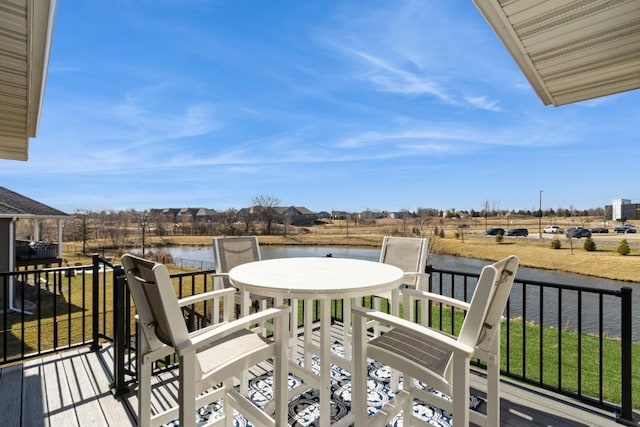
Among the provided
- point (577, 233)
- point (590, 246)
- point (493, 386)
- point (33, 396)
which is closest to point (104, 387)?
point (33, 396)

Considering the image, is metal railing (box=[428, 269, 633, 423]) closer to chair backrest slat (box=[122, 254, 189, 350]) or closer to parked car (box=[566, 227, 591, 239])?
chair backrest slat (box=[122, 254, 189, 350])

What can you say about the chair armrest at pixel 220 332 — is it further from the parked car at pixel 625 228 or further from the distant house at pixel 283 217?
the parked car at pixel 625 228

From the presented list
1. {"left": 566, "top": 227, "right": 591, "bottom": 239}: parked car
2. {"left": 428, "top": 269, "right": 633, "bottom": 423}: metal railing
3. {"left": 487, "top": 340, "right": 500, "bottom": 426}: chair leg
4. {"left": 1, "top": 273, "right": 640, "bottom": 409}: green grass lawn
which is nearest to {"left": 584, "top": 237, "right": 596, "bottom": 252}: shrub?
{"left": 566, "top": 227, "right": 591, "bottom": 239}: parked car

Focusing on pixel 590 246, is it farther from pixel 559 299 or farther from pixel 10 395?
pixel 10 395

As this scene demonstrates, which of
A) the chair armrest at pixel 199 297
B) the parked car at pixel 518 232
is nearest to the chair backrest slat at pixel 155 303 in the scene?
the chair armrest at pixel 199 297

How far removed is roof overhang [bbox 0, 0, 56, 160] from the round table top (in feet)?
6.02

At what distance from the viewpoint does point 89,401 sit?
7.14ft

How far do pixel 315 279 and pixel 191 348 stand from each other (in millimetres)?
815

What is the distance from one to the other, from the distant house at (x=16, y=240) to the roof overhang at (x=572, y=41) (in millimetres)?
12590

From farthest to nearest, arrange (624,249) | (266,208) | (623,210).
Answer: (266,208), (623,210), (624,249)

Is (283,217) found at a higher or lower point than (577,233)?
higher

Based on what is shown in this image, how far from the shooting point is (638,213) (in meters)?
29.6

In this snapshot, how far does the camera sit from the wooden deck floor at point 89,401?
199 cm

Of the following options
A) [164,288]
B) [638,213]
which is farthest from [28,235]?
[638,213]
